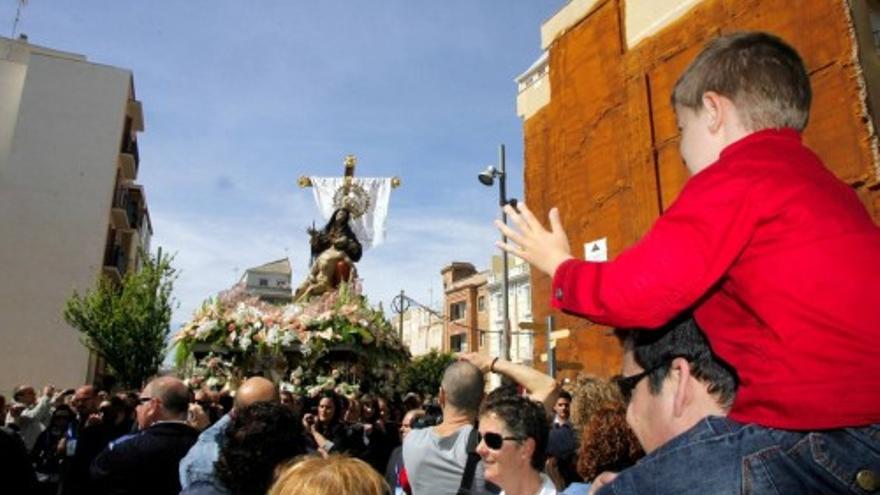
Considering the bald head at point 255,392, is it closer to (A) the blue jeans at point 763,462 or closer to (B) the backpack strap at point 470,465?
(B) the backpack strap at point 470,465

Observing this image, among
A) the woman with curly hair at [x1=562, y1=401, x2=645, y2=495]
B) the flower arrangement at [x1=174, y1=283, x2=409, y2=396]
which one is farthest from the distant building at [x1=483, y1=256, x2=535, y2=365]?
the woman with curly hair at [x1=562, y1=401, x2=645, y2=495]

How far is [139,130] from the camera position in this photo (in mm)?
41688

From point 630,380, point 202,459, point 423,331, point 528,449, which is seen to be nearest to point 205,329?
point 202,459

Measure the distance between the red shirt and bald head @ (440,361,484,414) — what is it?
7.76ft

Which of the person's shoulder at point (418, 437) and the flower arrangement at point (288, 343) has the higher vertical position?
the flower arrangement at point (288, 343)

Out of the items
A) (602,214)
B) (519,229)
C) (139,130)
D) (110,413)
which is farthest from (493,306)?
(519,229)

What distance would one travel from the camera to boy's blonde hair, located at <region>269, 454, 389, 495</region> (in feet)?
7.58

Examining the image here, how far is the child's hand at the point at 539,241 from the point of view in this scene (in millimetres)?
1929

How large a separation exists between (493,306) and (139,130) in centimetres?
2906

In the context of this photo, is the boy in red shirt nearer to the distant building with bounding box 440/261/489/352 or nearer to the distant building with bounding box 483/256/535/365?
the distant building with bounding box 483/256/535/365

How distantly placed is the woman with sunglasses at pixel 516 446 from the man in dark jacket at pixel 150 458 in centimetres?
234

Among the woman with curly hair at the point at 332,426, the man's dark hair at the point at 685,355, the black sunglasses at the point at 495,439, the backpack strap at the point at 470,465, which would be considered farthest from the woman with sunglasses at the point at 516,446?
the woman with curly hair at the point at 332,426

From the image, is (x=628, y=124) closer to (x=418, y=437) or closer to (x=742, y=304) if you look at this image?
(x=418, y=437)

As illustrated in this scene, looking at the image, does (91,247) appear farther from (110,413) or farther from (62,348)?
(110,413)
